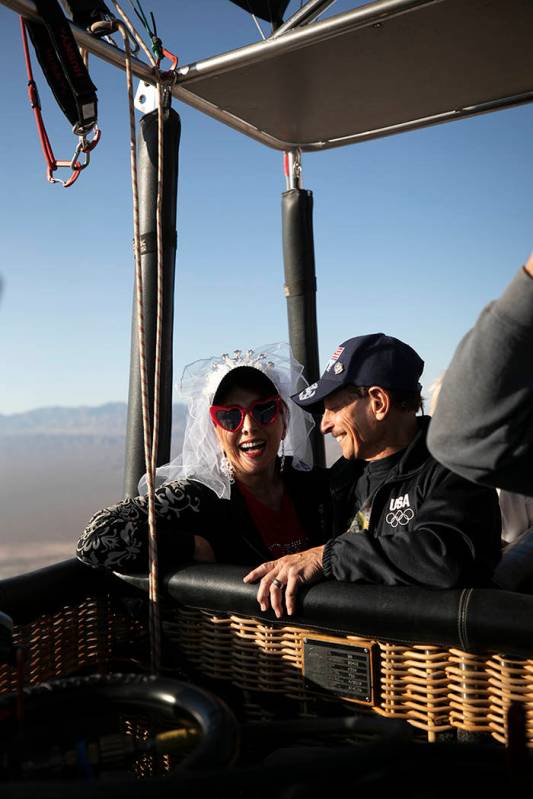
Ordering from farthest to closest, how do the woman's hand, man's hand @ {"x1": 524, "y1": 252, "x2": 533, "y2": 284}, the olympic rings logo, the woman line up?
the woman → the woman's hand → the olympic rings logo → man's hand @ {"x1": 524, "y1": 252, "x2": 533, "y2": 284}

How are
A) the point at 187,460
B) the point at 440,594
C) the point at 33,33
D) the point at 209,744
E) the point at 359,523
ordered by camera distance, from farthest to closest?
the point at 187,460 → the point at 359,523 → the point at 33,33 → the point at 440,594 → the point at 209,744

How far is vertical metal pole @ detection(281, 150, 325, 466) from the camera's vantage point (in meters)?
3.23

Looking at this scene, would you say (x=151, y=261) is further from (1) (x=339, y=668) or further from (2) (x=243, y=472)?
(1) (x=339, y=668)

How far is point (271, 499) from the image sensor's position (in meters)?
2.56

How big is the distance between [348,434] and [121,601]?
795 mm

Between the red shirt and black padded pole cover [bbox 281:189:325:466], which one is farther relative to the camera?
black padded pole cover [bbox 281:189:325:466]

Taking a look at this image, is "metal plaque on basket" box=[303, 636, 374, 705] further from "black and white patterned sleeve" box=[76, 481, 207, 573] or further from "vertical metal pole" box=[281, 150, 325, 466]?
"vertical metal pole" box=[281, 150, 325, 466]

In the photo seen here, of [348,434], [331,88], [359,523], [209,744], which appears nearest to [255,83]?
[331,88]

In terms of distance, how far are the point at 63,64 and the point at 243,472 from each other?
1299mm

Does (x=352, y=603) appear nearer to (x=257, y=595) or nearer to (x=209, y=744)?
(x=257, y=595)

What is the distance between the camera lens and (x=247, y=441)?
2.48 meters

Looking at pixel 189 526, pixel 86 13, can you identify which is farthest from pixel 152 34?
pixel 189 526

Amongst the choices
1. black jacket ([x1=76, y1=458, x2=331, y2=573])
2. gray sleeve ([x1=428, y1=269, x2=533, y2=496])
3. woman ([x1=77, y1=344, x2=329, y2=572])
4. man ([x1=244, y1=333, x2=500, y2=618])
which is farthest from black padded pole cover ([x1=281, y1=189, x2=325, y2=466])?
gray sleeve ([x1=428, y1=269, x2=533, y2=496])

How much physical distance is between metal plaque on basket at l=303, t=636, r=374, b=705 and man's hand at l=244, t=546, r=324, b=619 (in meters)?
0.10
